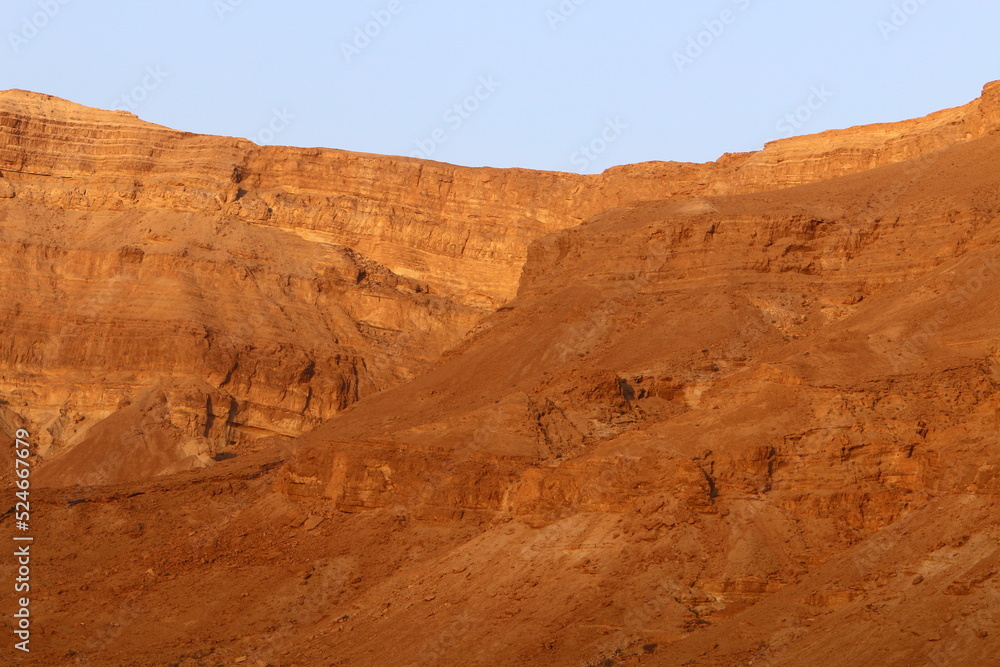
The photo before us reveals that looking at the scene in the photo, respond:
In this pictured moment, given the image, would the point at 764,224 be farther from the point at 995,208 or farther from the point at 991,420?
the point at 991,420

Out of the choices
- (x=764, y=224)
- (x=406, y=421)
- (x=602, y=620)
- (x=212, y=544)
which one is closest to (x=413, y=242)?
(x=764, y=224)

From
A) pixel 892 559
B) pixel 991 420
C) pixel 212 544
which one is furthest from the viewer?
pixel 212 544

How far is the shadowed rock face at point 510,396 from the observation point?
1414 inches

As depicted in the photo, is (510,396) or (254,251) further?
(254,251)

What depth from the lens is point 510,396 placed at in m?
46.8

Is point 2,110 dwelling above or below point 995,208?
above

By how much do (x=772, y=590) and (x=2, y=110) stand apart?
172 feet

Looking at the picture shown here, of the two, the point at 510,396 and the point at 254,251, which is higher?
the point at 254,251

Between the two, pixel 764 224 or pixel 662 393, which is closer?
pixel 662 393

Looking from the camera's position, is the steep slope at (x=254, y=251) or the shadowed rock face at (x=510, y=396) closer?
the shadowed rock face at (x=510, y=396)

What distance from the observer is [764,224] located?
5794 centimetres

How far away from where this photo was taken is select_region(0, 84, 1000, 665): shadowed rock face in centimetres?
3591

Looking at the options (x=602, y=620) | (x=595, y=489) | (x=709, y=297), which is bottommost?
(x=602, y=620)

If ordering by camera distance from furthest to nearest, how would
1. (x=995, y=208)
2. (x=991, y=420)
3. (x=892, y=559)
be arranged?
(x=995, y=208), (x=991, y=420), (x=892, y=559)
